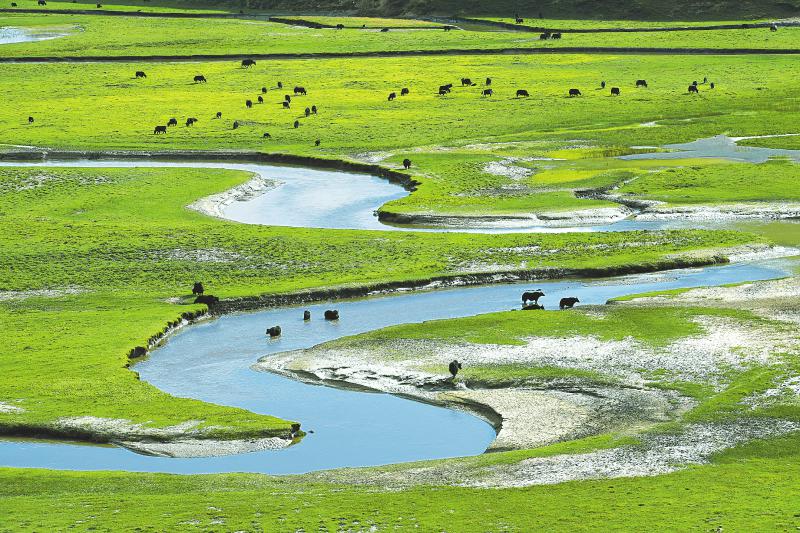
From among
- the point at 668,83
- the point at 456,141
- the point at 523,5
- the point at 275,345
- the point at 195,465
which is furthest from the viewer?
the point at 523,5

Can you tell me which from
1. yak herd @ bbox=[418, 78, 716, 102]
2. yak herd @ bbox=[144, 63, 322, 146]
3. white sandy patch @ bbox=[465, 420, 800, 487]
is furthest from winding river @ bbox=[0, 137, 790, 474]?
yak herd @ bbox=[418, 78, 716, 102]

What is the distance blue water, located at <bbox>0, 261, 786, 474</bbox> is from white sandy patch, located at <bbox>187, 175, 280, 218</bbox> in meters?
16.7

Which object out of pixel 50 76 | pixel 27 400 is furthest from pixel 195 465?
pixel 50 76

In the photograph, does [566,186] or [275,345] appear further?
[566,186]

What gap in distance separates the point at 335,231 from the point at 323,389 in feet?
62.2

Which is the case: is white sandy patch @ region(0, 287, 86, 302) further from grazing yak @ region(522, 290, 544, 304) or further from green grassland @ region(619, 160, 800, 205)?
green grassland @ region(619, 160, 800, 205)

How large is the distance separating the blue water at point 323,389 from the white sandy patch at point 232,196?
16.7m

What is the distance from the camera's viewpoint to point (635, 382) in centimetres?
3284

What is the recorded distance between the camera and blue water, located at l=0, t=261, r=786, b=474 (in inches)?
1142

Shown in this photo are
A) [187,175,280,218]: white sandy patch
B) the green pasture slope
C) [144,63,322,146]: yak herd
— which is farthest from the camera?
[144,63,322,146]: yak herd

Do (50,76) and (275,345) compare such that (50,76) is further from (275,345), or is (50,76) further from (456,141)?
(275,345)

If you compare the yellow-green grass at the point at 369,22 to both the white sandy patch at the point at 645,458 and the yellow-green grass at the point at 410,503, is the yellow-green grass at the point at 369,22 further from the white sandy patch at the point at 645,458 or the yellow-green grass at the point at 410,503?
the yellow-green grass at the point at 410,503

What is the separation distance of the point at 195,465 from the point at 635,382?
10.9 metres

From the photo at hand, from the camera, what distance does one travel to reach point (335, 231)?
5238 centimetres
